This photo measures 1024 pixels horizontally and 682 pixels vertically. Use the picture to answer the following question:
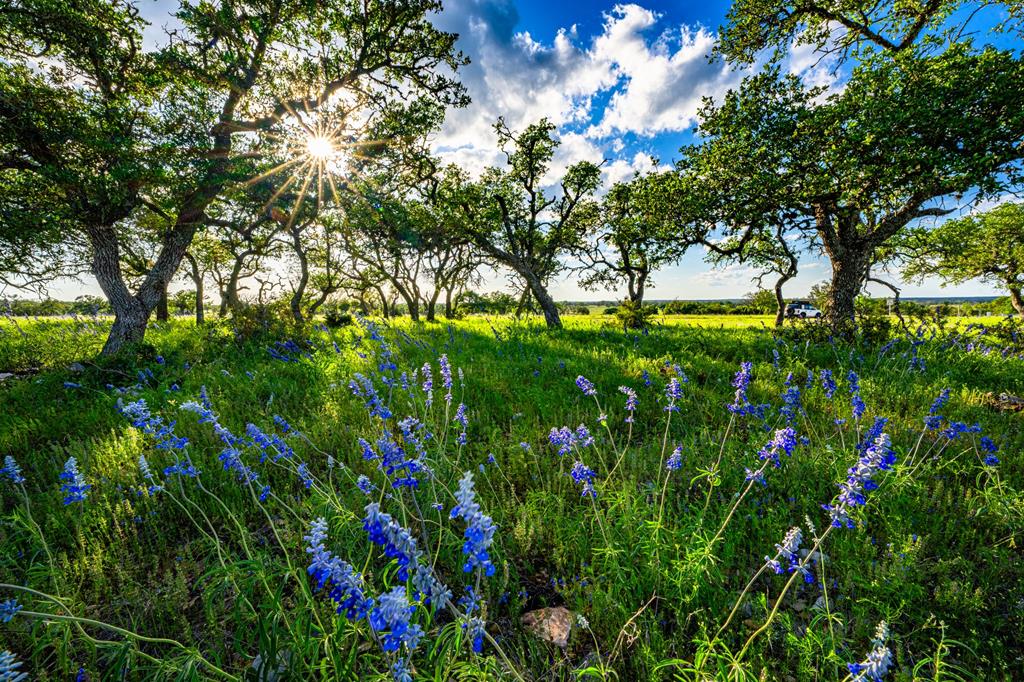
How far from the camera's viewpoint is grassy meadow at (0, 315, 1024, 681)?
1.73 m

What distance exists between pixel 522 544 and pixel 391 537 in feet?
5.08

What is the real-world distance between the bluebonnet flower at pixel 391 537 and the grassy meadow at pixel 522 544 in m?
0.01

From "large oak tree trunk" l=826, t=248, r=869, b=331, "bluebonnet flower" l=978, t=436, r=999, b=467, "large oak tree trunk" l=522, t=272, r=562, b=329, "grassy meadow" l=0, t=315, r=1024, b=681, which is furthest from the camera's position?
"large oak tree trunk" l=522, t=272, r=562, b=329

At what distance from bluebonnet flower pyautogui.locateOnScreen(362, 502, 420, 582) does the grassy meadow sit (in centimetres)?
1

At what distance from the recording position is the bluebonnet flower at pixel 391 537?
4.31 ft

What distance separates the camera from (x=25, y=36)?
8719mm

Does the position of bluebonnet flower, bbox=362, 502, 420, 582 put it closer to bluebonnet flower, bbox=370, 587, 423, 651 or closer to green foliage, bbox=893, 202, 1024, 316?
bluebonnet flower, bbox=370, 587, 423, 651

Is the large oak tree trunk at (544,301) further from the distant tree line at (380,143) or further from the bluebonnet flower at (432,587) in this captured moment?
the bluebonnet flower at (432,587)

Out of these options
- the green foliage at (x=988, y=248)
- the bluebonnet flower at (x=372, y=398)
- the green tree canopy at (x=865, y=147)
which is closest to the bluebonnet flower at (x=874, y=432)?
the bluebonnet flower at (x=372, y=398)

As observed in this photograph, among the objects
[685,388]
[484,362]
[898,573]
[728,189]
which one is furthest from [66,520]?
[728,189]

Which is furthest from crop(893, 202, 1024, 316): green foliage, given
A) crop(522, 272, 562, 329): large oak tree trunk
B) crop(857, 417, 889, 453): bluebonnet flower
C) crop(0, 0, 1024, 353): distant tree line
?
crop(857, 417, 889, 453): bluebonnet flower

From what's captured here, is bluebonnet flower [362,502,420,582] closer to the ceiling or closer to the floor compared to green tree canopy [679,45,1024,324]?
closer to the floor

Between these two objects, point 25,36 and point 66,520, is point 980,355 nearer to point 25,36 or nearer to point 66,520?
point 66,520

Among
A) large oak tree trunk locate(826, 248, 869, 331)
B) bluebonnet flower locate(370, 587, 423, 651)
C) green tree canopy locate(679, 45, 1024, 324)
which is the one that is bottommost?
bluebonnet flower locate(370, 587, 423, 651)
